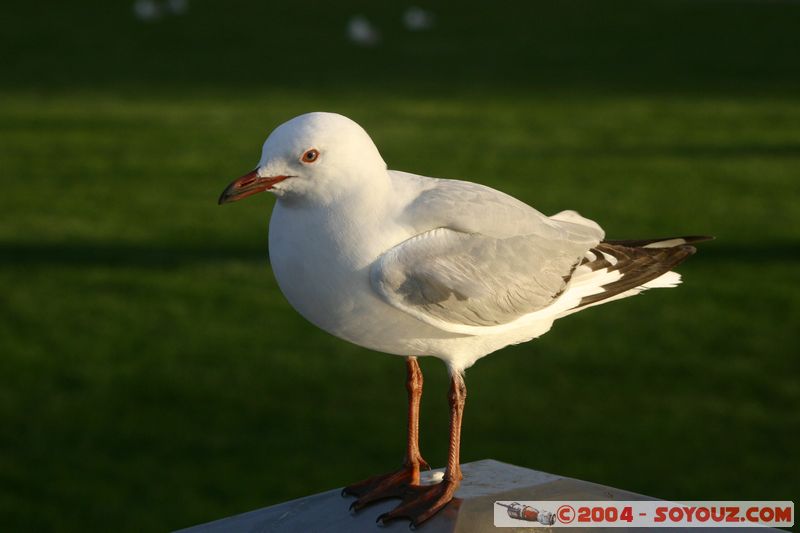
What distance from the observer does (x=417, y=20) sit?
885 inches

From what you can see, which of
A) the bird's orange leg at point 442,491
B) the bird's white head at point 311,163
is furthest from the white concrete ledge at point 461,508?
the bird's white head at point 311,163

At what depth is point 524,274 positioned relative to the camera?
2.75 metres

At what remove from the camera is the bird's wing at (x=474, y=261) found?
255 centimetres

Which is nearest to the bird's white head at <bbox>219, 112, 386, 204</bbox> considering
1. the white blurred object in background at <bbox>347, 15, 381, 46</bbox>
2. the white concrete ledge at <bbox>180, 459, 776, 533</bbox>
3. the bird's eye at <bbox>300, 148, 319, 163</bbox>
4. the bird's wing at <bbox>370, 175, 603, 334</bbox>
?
the bird's eye at <bbox>300, 148, 319, 163</bbox>

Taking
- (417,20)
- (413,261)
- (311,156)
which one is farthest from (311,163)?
(417,20)

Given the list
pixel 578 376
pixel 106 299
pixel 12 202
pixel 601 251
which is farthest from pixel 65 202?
pixel 601 251

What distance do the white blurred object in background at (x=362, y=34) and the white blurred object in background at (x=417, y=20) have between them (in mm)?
879

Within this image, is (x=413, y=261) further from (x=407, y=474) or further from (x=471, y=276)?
(x=407, y=474)

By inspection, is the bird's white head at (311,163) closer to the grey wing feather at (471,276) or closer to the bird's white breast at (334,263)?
the bird's white breast at (334,263)

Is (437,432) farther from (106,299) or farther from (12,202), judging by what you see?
(12,202)

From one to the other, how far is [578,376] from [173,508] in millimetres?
2621

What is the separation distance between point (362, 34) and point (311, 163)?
1881cm

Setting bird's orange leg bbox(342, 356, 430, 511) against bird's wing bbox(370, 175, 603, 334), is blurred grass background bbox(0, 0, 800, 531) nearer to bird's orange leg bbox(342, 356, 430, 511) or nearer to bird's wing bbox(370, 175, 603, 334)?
bird's orange leg bbox(342, 356, 430, 511)

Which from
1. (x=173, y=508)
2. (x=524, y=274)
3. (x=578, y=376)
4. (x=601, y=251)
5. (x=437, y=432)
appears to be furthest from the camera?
(x=578, y=376)
